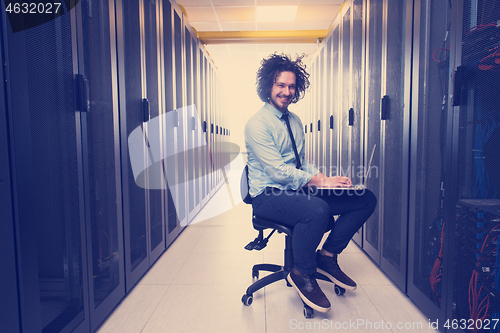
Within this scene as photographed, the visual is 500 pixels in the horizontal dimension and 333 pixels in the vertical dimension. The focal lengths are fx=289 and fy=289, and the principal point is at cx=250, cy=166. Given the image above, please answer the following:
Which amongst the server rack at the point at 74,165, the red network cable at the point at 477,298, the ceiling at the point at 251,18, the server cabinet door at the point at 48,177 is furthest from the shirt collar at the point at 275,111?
the ceiling at the point at 251,18

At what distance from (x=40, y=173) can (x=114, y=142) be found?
0.50 metres

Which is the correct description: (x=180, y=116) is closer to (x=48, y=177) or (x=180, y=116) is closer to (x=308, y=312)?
(x=48, y=177)

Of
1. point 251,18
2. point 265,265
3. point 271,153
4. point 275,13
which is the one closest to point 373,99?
point 271,153

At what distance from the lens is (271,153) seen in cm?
145

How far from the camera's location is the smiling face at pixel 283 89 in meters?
1.57

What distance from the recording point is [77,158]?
111cm

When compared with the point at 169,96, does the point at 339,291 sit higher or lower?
lower

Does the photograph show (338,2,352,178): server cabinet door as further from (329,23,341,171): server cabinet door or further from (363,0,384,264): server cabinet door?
(363,0,384,264): server cabinet door

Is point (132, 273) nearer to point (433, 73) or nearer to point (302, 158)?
point (302, 158)

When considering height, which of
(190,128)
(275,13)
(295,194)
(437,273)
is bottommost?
(437,273)

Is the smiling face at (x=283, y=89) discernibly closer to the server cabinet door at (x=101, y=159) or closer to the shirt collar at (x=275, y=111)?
the shirt collar at (x=275, y=111)

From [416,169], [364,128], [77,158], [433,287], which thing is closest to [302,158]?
[416,169]

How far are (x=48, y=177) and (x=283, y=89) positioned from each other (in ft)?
3.75

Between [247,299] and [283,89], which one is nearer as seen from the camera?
[247,299]
